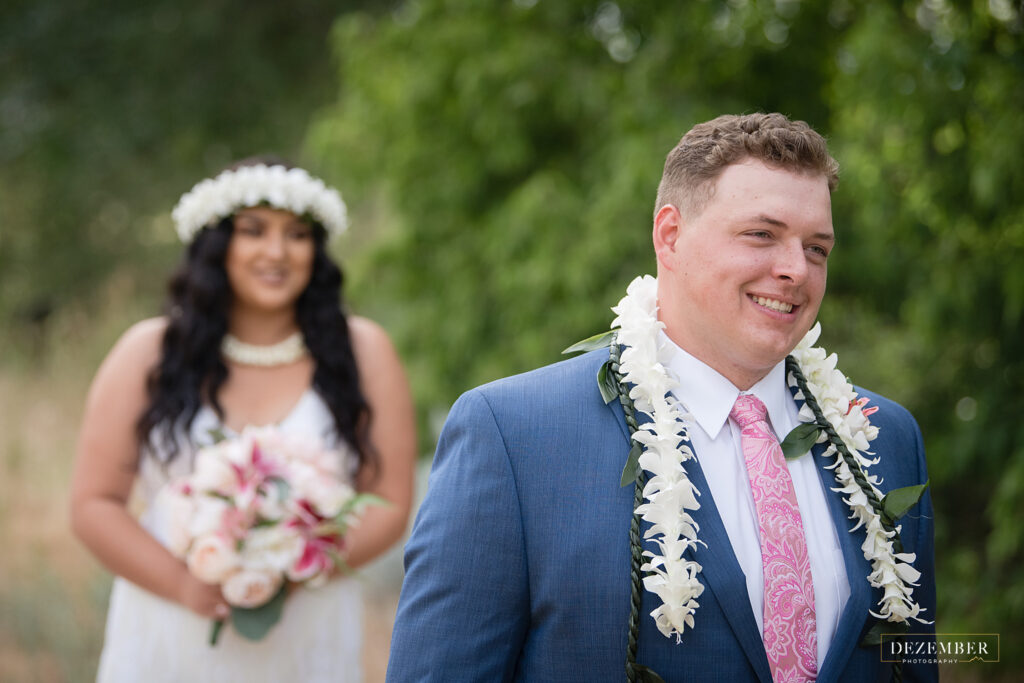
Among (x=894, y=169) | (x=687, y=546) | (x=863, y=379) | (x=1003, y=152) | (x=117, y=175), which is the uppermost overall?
(x=117, y=175)

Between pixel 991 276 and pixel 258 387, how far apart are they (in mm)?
3230

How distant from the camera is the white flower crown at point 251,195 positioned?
3703mm

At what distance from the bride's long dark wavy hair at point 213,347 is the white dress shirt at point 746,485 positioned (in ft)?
6.00

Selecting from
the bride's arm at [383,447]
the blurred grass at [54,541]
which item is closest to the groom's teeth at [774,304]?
the bride's arm at [383,447]

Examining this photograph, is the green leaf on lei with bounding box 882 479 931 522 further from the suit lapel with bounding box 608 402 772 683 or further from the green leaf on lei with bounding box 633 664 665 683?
the green leaf on lei with bounding box 633 664 665 683

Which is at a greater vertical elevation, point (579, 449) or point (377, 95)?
point (377, 95)

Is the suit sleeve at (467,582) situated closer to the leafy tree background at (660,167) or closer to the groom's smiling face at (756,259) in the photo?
the groom's smiling face at (756,259)

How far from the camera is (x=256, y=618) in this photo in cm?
330

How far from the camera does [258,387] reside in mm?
3688

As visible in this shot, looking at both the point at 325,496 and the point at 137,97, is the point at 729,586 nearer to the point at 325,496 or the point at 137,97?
the point at 325,496

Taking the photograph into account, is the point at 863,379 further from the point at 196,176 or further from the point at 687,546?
the point at 196,176

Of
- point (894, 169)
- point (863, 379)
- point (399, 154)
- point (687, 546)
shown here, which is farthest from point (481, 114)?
point (687, 546)

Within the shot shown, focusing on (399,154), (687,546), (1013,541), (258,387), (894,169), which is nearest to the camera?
(687,546)

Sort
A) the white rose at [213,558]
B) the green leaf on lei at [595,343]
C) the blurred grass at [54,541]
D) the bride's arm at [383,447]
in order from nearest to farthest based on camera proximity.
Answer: the green leaf on lei at [595,343]
the white rose at [213,558]
the bride's arm at [383,447]
the blurred grass at [54,541]
